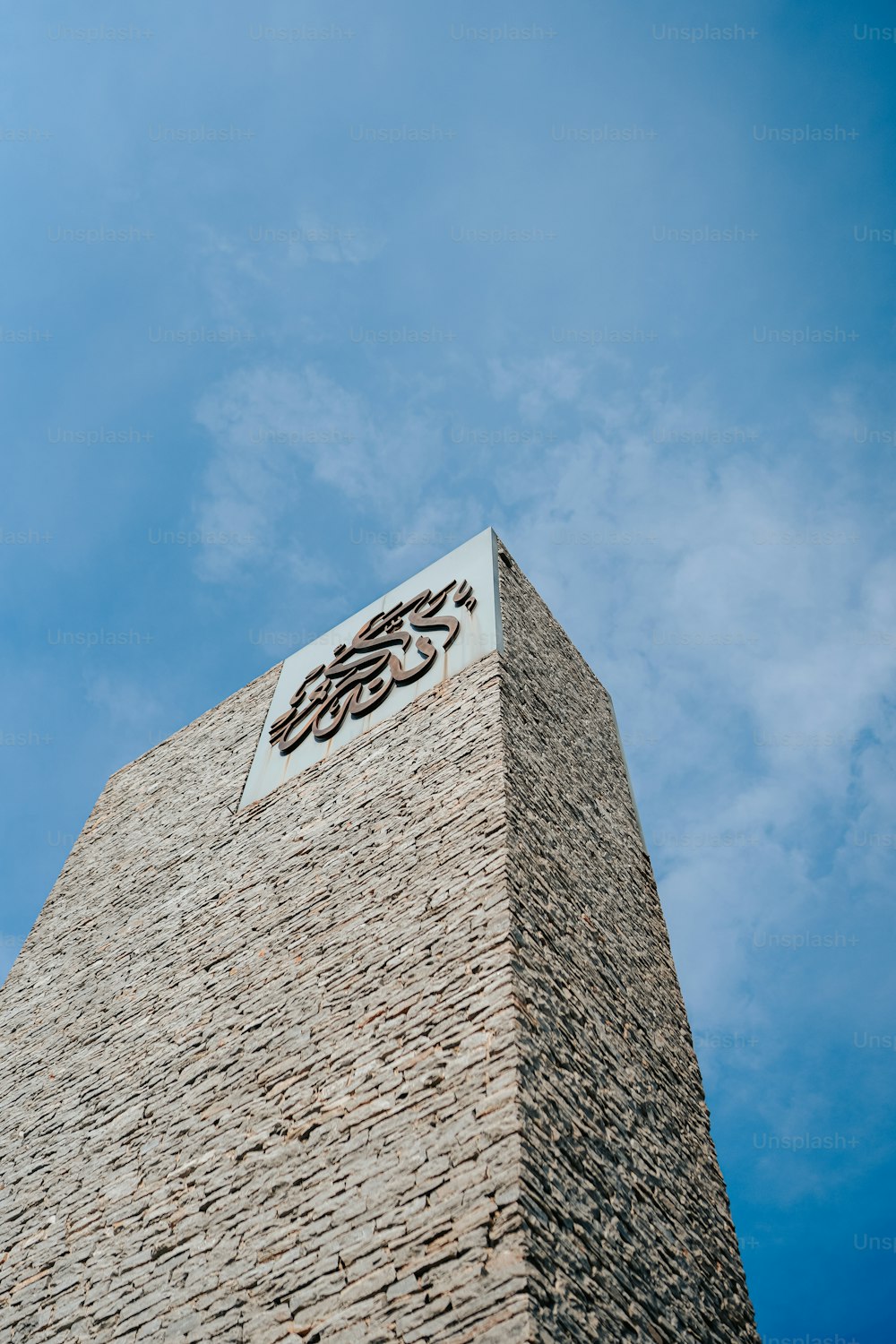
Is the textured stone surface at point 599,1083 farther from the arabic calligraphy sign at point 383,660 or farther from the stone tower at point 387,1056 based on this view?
the arabic calligraphy sign at point 383,660

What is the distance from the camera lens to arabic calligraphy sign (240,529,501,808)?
8047mm

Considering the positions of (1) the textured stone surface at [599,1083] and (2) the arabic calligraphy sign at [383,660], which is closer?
(1) the textured stone surface at [599,1083]

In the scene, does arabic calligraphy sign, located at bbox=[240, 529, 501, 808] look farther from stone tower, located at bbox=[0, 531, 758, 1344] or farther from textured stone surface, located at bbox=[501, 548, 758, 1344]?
textured stone surface, located at bbox=[501, 548, 758, 1344]

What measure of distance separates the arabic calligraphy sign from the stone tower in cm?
4

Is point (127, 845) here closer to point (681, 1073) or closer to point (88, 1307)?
point (88, 1307)

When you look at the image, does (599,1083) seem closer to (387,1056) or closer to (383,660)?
(387,1056)

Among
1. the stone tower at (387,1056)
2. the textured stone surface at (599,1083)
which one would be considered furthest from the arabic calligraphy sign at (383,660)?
the textured stone surface at (599,1083)

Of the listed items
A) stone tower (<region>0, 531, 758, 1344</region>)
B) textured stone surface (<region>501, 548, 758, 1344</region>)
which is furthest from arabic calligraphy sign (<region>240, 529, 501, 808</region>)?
textured stone surface (<region>501, 548, 758, 1344</region>)

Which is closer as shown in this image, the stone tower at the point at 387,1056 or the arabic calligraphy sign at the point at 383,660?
the stone tower at the point at 387,1056

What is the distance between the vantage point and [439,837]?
5992 mm

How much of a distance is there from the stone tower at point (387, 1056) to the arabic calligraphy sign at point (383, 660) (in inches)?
1.7

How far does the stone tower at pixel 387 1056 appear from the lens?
153 inches

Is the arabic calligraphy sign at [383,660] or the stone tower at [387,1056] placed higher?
the arabic calligraphy sign at [383,660]

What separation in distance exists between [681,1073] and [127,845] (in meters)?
5.70
